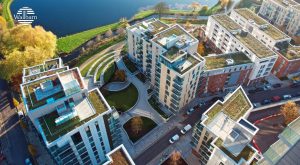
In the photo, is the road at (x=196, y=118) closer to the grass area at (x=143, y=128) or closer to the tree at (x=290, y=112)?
the grass area at (x=143, y=128)

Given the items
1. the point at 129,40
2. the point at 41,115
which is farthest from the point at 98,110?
the point at 129,40

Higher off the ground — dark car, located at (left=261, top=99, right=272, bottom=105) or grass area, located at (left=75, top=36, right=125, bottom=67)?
grass area, located at (left=75, top=36, right=125, bottom=67)

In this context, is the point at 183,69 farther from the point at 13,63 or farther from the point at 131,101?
the point at 13,63

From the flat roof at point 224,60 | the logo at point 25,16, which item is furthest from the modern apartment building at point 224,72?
the logo at point 25,16

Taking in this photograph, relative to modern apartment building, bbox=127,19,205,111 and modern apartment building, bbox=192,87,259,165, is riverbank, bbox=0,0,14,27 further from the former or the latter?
modern apartment building, bbox=192,87,259,165

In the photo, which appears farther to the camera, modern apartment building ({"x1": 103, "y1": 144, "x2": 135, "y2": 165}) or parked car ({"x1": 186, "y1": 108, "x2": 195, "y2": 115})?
parked car ({"x1": 186, "y1": 108, "x2": 195, "y2": 115})

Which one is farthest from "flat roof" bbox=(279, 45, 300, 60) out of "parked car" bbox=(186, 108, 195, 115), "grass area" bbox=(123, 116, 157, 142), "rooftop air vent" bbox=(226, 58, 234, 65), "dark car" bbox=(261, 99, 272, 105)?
"grass area" bbox=(123, 116, 157, 142)

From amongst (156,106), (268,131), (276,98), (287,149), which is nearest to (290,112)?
(268,131)
